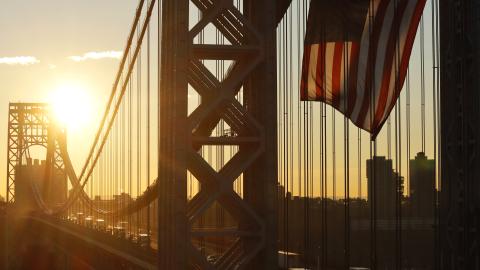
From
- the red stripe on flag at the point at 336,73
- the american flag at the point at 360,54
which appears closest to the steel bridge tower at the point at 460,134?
the american flag at the point at 360,54

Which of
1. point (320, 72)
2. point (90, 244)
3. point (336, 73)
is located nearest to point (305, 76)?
point (320, 72)

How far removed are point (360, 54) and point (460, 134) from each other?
225 cm

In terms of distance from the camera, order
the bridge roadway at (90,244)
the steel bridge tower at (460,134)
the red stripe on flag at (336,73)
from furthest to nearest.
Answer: the bridge roadway at (90,244) → the red stripe on flag at (336,73) → the steel bridge tower at (460,134)

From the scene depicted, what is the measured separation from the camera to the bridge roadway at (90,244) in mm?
30381

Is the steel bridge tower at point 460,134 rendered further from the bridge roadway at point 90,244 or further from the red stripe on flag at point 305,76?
the bridge roadway at point 90,244

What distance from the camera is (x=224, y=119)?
44.3ft

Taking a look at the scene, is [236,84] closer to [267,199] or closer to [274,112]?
[274,112]

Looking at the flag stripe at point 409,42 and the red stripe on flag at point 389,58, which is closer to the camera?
the flag stripe at point 409,42

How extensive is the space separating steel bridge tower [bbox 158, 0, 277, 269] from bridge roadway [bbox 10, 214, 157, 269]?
888 cm

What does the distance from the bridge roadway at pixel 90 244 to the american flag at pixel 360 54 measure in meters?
8.75

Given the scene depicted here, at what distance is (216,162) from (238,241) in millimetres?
5250

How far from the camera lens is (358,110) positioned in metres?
13.9

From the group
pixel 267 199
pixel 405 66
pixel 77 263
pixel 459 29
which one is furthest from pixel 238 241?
pixel 77 263

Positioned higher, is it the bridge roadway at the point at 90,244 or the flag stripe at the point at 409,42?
the flag stripe at the point at 409,42
